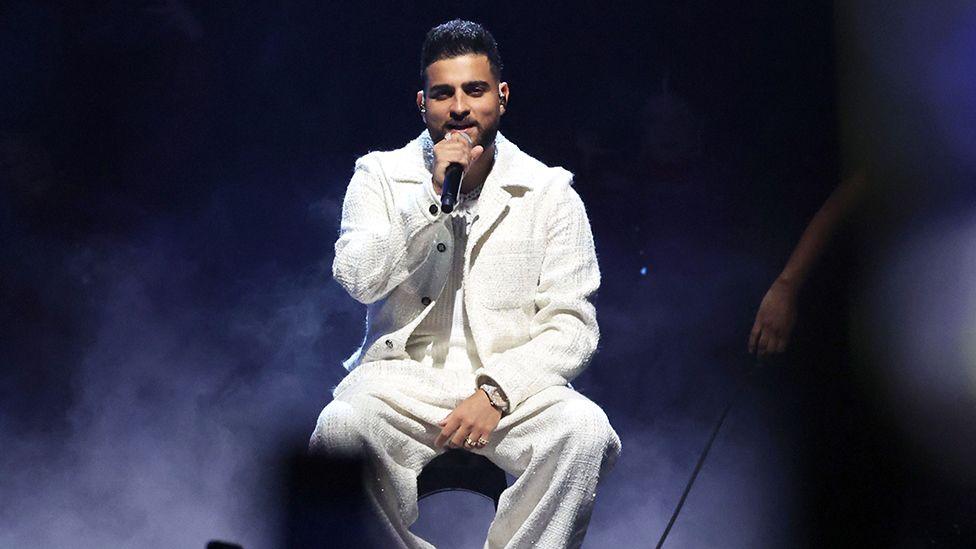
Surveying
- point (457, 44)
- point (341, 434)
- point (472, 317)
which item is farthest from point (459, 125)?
point (341, 434)

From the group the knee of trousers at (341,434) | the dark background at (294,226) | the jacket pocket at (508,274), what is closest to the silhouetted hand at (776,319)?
the dark background at (294,226)

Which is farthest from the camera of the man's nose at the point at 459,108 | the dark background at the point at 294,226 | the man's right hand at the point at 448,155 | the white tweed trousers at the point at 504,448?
the dark background at the point at 294,226

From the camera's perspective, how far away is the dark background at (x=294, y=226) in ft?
10.8

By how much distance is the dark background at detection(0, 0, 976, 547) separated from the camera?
3291 millimetres

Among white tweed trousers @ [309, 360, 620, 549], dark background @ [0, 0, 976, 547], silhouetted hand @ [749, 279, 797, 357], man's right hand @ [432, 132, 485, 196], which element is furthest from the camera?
dark background @ [0, 0, 976, 547]

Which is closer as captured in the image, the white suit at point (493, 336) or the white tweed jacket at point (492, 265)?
the white suit at point (493, 336)

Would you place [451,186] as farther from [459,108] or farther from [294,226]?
[294,226]

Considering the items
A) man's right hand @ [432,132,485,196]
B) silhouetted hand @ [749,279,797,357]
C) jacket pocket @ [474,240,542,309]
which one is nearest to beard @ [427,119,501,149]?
man's right hand @ [432,132,485,196]

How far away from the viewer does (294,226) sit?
11.1 feet

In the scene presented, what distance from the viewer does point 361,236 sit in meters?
2.53

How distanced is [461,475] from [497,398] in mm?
250

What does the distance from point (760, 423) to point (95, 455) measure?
6.48 ft

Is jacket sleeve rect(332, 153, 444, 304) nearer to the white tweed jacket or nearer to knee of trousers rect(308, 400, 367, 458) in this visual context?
the white tweed jacket

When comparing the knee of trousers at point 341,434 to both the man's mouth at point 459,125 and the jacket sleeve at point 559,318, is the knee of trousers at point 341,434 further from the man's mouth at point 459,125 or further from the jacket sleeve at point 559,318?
the man's mouth at point 459,125
